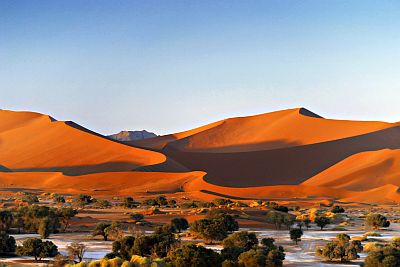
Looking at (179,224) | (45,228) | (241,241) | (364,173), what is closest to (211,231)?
(241,241)

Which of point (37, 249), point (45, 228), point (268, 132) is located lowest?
point (37, 249)

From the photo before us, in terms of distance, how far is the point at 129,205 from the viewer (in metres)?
57.6

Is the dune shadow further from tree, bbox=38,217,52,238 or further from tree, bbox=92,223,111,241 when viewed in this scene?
tree, bbox=38,217,52,238

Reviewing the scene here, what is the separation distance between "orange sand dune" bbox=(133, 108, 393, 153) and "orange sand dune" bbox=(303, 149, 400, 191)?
79.1ft

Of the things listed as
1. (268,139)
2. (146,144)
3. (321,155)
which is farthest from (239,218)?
(146,144)

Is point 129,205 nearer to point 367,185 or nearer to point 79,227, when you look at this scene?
point 79,227

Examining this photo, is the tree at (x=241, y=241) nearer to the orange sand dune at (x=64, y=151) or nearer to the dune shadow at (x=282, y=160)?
the orange sand dune at (x=64, y=151)

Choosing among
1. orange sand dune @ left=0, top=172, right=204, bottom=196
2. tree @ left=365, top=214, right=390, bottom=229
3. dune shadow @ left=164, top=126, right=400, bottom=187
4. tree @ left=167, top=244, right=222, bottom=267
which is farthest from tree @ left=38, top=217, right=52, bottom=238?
dune shadow @ left=164, top=126, right=400, bottom=187

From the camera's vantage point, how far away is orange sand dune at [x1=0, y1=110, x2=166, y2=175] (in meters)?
107

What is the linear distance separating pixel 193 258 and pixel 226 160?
315ft

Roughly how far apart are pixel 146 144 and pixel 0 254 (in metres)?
127

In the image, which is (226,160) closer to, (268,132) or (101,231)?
(268,132)

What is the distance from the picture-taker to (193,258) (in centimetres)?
2153

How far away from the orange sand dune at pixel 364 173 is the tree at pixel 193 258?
63.9 meters
